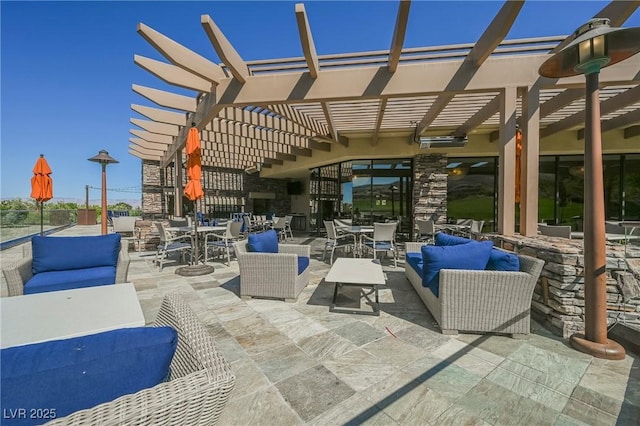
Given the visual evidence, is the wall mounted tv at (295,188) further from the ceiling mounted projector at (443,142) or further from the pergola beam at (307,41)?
the pergola beam at (307,41)

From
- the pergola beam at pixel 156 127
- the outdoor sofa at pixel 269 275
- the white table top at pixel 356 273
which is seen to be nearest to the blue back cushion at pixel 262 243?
the outdoor sofa at pixel 269 275

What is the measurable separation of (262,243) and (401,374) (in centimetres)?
232

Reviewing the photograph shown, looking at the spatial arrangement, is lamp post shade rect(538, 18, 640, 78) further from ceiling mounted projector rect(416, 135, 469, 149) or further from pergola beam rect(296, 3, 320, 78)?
ceiling mounted projector rect(416, 135, 469, 149)

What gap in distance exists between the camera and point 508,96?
3758 mm

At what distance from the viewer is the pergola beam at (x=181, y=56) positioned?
3.05m

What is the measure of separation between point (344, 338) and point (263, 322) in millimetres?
875

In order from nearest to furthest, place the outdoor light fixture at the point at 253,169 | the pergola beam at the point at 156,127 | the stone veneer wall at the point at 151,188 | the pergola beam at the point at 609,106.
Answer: the pergola beam at the point at 609,106, the pergola beam at the point at 156,127, the stone veneer wall at the point at 151,188, the outdoor light fixture at the point at 253,169

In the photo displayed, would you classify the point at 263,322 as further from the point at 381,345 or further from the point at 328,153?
the point at 328,153

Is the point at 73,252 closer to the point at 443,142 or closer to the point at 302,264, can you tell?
the point at 302,264

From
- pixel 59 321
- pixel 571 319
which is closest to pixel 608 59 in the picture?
pixel 571 319

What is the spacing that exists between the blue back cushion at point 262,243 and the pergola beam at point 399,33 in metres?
3.01

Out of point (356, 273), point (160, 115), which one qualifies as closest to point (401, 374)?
point (356, 273)

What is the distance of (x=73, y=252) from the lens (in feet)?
10.2

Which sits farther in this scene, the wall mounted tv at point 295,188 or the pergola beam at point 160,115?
the wall mounted tv at point 295,188
